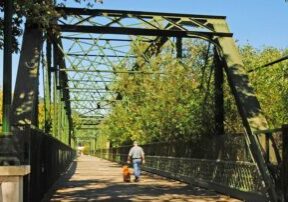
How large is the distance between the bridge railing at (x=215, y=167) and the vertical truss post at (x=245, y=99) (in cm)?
38

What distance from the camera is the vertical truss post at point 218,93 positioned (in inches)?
841

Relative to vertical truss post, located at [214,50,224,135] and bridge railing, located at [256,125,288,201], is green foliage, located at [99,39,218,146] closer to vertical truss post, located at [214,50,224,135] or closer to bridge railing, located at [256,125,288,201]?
vertical truss post, located at [214,50,224,135]

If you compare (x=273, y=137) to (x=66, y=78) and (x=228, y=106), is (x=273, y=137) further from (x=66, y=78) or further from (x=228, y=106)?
(x=66, y=78)

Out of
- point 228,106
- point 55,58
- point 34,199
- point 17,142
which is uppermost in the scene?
point 55,58

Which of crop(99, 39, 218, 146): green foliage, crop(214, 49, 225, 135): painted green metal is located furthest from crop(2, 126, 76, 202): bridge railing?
crop(99, 39, 218, 146): green foliage

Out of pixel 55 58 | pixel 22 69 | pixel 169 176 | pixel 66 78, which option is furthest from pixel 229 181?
pixel 66 78

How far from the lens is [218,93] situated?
21.5 meters

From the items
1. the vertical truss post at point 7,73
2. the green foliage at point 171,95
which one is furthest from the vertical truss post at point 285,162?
the green foliage at point 171,95

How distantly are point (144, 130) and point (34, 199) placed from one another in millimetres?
23365

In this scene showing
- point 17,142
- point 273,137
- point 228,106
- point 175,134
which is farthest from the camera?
point 175,134

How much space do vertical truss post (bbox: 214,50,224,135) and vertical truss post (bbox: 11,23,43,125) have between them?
20.8 feet

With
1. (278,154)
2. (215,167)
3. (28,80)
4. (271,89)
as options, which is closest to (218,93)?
(215,167)

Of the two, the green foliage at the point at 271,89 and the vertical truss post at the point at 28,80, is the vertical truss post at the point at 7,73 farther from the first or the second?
the green foliage at the point at 271,89

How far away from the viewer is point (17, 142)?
11.3 meters
